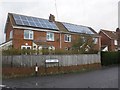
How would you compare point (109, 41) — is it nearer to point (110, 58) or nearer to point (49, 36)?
point (110, 58)

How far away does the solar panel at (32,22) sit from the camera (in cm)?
3504

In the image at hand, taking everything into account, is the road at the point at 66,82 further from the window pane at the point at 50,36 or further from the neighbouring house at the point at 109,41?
the neighbouring house at the point at 109,41

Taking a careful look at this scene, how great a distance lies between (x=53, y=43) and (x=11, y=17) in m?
8.35

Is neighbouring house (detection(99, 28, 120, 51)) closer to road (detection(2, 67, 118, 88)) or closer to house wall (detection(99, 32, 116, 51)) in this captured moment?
house wall (detection(99, 32, 116, 51))

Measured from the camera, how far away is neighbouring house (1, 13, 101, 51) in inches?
1344

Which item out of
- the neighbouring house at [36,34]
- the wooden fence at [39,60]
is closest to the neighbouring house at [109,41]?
the neighbouring house at [36,34]

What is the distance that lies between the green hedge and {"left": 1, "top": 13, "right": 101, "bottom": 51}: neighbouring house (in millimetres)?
2021

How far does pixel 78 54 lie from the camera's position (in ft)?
93.2

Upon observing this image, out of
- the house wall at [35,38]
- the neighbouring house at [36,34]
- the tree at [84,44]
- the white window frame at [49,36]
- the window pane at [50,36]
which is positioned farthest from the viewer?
the window pane at [50,36]

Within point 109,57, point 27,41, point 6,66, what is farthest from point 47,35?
point 6,66

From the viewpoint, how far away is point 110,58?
3597cm

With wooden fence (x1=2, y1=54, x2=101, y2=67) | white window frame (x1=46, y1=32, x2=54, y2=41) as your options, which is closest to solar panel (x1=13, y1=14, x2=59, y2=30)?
white window frame (x1=46, y1=32, x2=54, y2=41)

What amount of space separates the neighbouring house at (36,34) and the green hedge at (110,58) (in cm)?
202

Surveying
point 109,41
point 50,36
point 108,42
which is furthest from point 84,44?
point 108,42
